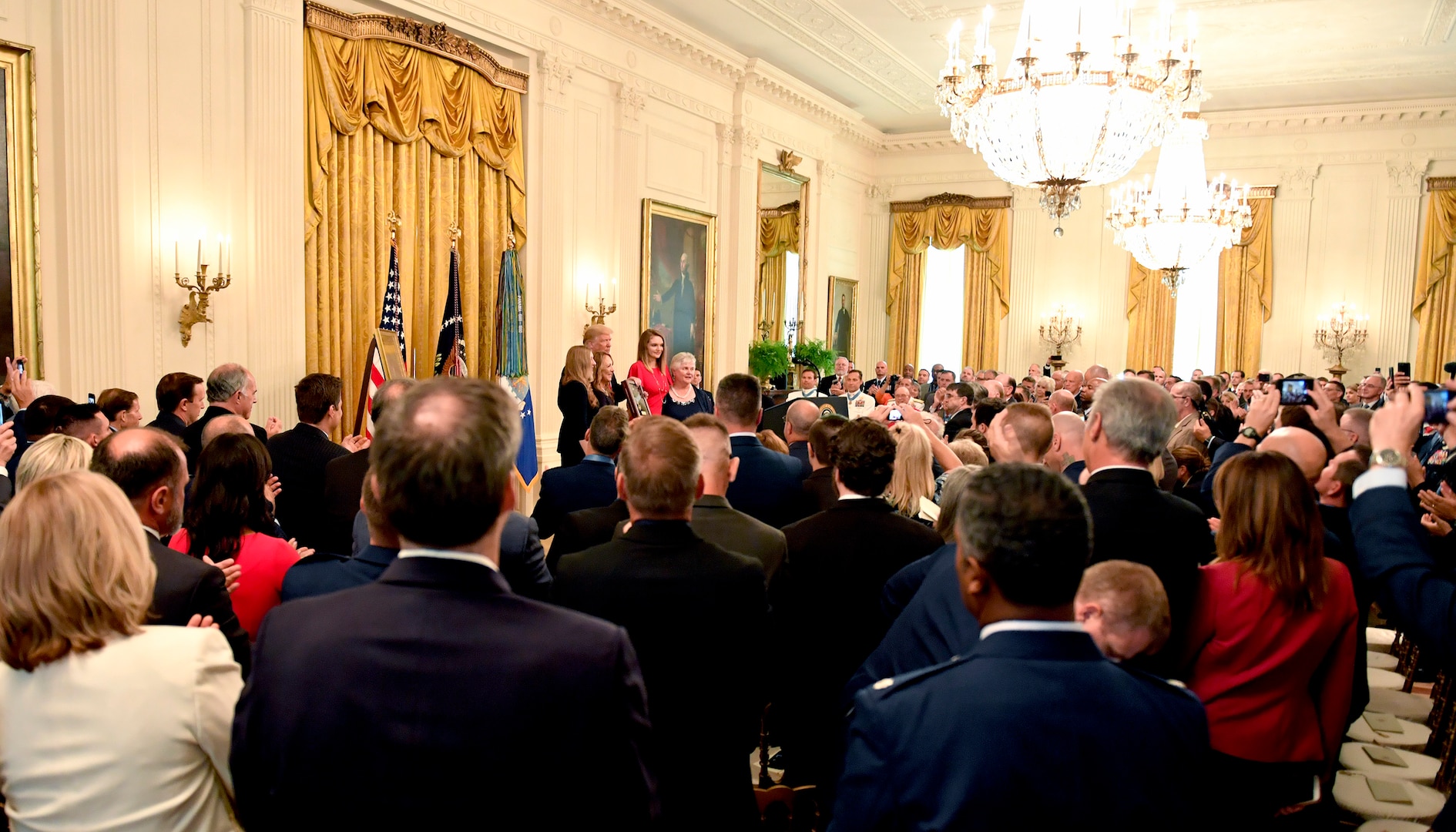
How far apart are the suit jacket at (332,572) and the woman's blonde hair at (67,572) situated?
0.53 metres

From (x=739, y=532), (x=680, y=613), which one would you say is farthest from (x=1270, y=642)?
(x=680, y=613)

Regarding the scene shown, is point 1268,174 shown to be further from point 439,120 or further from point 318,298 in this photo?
point 318,298

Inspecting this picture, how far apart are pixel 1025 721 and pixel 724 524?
1766 mm

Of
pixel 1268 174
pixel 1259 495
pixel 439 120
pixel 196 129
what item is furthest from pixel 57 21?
pixel 1268 174

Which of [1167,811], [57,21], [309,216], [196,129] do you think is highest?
[57,21]

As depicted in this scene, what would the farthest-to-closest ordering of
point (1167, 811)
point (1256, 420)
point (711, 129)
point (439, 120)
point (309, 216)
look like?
1. point (711, 129)
2. point (439, 120)
3. point (309, 216)
4. point (1256, 420)
5. point (1167, 811)

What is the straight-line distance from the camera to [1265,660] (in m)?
2.73

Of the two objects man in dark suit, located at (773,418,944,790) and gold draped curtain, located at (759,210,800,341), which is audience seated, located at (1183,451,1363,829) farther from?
gold draped curtain, located at (759,210,800,341)

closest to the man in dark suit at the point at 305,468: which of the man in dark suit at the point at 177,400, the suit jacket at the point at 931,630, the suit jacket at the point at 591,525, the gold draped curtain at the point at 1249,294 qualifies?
the man in dark suit at the point at 177,400

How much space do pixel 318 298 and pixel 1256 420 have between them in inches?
277

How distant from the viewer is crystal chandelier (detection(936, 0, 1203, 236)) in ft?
22.3

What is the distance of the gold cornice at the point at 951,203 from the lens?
17.9 m

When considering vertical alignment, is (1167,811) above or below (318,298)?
below

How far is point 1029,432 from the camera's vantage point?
403 cm
